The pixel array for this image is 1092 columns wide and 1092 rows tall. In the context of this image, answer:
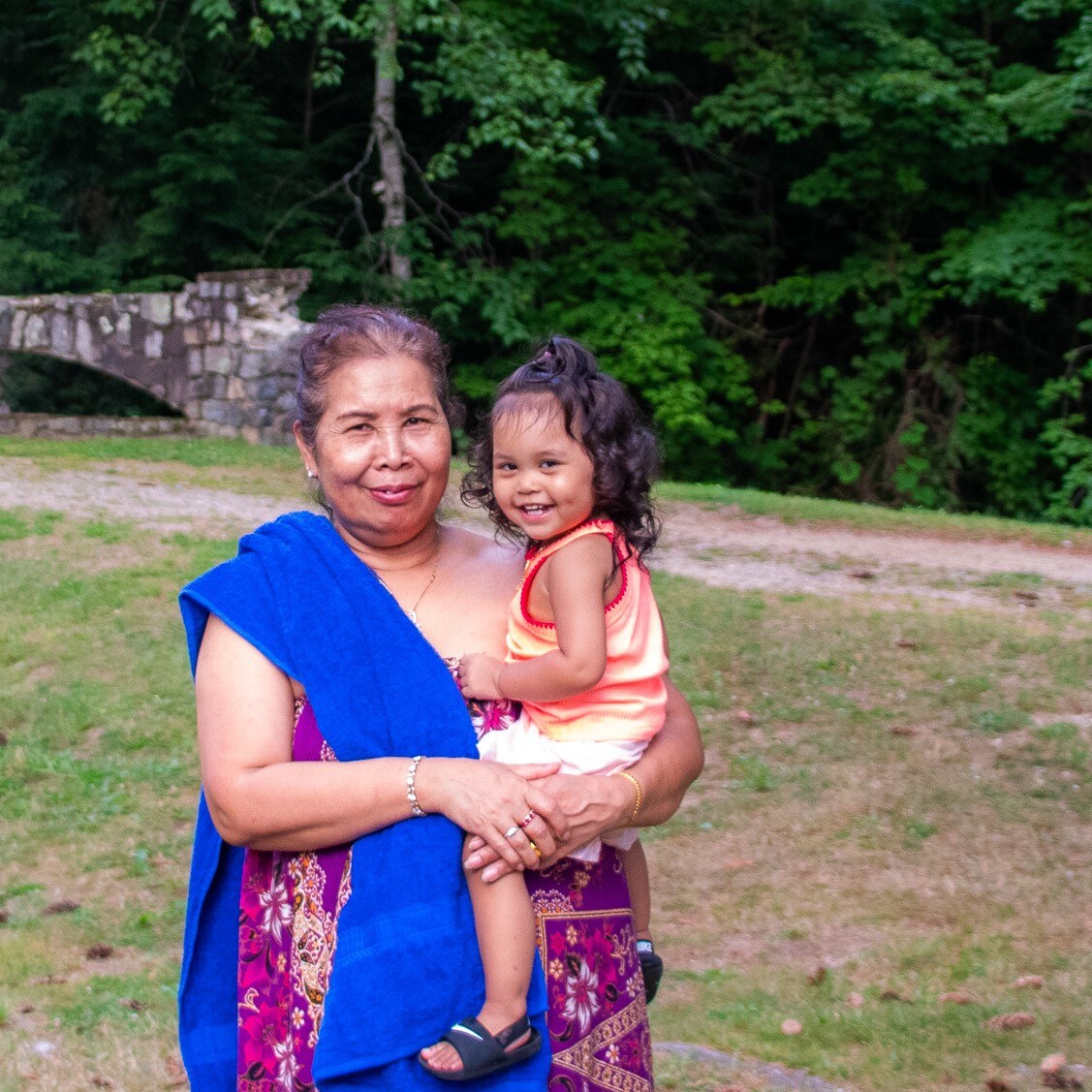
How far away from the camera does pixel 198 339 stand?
13.5 metres

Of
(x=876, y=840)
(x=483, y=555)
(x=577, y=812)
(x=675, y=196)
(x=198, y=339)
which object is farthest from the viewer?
(x=675, y=196)

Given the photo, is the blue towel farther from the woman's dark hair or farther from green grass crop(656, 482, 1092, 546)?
green grass crop(656, 482, 1092, 546)

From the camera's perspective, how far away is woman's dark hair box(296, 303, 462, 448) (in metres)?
2.18

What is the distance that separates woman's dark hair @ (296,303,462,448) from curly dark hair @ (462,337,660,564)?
15 centimetres

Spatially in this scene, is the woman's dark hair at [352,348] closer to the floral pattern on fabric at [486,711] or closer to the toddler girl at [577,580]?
the toddler girl at [577,580]

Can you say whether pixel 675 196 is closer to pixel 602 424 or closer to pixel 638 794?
pixel 602 424

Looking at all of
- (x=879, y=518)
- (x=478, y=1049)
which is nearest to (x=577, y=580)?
(x=478, y=1049)

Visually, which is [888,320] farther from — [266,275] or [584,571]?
[584,571]

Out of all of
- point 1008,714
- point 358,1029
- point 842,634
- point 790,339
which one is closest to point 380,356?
point 358,1029

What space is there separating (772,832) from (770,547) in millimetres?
3993

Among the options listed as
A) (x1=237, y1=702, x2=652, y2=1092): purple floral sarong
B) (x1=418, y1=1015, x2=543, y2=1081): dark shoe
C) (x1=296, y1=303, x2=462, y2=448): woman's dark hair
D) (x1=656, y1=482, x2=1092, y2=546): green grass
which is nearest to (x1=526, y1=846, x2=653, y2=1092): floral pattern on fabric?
(x1=237, y1=702, x2=652, y2=1092): purple floral sarong

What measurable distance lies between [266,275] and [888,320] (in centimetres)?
692

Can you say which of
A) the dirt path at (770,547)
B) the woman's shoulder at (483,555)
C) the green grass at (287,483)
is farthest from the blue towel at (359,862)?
the green grass at (287,483)

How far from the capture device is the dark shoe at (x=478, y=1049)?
1.87m
